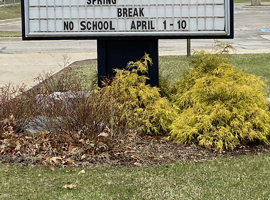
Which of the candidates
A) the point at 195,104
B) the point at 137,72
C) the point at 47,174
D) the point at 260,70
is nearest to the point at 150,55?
the point at 137,72

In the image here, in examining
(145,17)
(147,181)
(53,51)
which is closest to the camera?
(147,181)

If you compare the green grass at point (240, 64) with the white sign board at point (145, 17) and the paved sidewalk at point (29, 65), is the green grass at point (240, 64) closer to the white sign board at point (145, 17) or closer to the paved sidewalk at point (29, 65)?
the paved sidewalk at point (29, 65)

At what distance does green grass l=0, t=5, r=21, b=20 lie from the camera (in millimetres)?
42713

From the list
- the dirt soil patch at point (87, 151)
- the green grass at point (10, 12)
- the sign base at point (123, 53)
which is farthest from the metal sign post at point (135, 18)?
the green grass at point (10, 12)

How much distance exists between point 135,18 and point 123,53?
1.99 ft

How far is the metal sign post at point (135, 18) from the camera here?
26.7ft

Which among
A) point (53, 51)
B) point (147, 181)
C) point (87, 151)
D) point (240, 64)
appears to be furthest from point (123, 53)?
point (53, 51)

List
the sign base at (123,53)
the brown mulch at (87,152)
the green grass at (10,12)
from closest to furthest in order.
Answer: the brown mulch at (87,152), the sign base at (123,53), the green grass at (10,12)

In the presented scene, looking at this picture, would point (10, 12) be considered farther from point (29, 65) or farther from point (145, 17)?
point (145, 17)

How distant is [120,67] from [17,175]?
9.59 feet

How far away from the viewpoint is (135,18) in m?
8.16

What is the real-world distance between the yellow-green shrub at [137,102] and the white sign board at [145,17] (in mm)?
532

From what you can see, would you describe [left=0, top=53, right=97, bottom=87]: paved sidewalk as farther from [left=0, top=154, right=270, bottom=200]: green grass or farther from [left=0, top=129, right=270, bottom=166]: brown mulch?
[left=0, top=154, right=270, bottom=200]: green grass

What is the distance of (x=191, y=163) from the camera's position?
6625 millimetres
